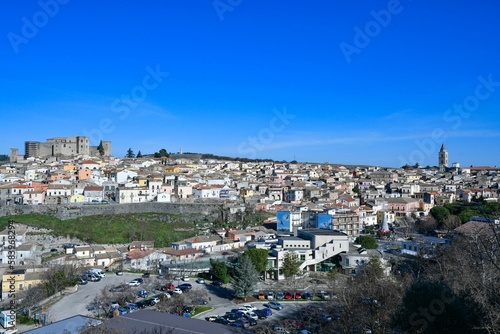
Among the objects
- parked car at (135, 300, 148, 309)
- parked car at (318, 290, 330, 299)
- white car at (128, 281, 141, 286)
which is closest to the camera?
parked car at (135, 300, 148, 309)

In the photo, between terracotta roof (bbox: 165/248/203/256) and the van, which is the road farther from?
terracotta roof (bbox: 165/248/203/256)

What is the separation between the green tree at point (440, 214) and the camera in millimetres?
28116

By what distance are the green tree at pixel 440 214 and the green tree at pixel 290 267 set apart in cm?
1306

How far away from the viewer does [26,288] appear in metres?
16.7

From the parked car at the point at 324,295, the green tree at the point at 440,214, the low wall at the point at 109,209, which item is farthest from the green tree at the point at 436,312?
the low wall at the point at 109,209

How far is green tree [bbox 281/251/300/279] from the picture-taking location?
18609 mm

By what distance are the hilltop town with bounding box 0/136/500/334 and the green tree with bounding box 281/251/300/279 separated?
233 mm

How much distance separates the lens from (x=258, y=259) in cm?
1809

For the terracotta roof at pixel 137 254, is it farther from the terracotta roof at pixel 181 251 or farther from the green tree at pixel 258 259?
the green tree at pixel 258 259

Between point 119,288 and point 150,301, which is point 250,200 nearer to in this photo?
point 119,288

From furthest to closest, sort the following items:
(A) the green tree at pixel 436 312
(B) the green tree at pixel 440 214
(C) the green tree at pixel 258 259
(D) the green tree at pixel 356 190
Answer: (D) the green tree at pixel 356 190 → (B) the green tree at pixel 440 214 → (C) the green tree at pixel 258 259 → (A) the green tree at pixel 436 312

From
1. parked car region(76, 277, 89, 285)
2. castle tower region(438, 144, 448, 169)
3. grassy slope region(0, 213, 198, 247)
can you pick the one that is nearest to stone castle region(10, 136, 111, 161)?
grassy slope region(0, 213, 198, 247)

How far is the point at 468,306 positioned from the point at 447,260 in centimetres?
852

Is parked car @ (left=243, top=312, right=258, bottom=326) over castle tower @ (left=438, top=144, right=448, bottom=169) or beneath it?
beneath
